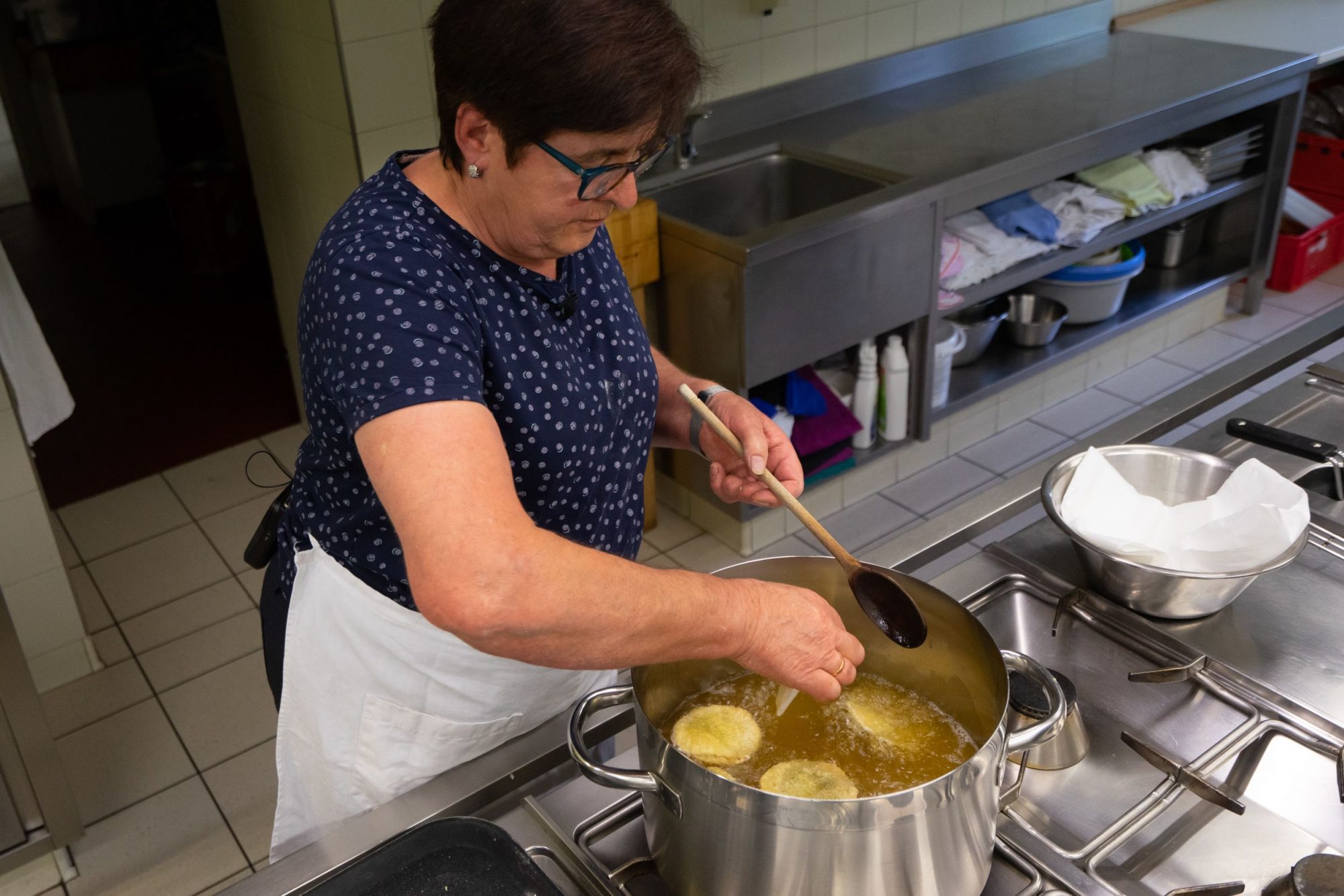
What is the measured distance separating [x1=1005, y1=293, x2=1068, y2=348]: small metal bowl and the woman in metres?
2.55

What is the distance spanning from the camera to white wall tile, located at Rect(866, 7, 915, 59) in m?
3.61

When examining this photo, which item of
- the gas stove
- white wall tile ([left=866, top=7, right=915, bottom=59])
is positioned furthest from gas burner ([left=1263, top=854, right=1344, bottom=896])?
white wall tile ([left=866, top=7, right=915, bottom=59])

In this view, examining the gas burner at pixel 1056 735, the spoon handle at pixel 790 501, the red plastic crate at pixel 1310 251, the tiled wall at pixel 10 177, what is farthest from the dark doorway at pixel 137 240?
the red plastic crate at pixel 1310 251

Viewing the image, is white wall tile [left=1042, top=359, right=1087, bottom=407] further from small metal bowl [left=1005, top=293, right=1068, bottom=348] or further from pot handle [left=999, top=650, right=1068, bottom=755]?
pot handle [left=999, top=650, right=1068, bottom=755]

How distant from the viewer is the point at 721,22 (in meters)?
3.21

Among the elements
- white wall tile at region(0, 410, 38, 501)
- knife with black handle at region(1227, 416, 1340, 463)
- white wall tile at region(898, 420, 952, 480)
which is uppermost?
knife with black handle at region(1227, 416, 1340, 463)

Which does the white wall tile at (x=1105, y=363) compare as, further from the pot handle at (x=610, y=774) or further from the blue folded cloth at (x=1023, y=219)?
the pot handle at (x=610, y=774)

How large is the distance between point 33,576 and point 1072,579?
2.32 metres

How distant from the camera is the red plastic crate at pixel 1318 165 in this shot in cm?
446

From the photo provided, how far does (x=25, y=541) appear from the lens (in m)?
2.55

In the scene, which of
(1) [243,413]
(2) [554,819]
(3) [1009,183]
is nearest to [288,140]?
(1) [243,413]

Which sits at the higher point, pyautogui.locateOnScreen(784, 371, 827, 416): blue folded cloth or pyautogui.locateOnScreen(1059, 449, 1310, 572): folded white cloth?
pyautogui.locateOnScreen(1059, 449, 1310, 572): folded white cloth

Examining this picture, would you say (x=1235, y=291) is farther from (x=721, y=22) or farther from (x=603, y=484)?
(x=603, y=484)

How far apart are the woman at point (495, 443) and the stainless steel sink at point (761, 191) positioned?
1.80 meters
